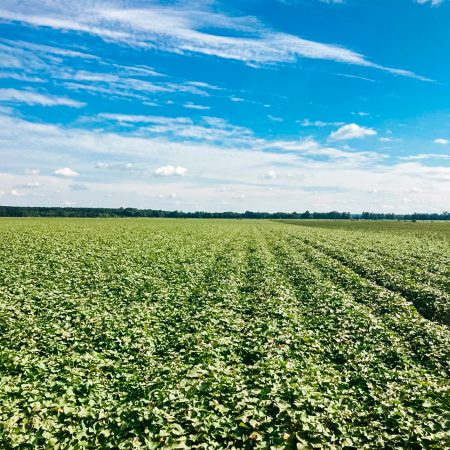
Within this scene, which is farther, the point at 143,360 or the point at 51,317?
the point at 51,317

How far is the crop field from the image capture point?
8.54 meters

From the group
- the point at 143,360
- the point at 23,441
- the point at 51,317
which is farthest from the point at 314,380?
the point at 51,317

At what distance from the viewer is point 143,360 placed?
496 inches

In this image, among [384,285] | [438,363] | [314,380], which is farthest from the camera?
[384,285]

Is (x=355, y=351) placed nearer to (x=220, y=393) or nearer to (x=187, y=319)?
(x=220, y=393)

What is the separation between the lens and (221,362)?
12.2 meters

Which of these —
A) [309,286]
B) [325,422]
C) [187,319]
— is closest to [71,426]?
[325,422]

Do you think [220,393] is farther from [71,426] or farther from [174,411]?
[71,426]

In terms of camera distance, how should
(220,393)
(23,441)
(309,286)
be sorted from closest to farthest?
(23,441) < (220,393) < (309,286)

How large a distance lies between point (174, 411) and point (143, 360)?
3684 mm

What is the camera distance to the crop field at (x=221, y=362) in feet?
28.0

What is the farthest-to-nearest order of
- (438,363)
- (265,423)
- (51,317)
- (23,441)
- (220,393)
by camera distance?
(51,317) < (438,363) < (220,393) < (265,423) < (23,441)

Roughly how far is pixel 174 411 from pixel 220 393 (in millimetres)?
1370

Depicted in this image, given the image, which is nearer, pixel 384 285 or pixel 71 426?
pixel 71 426
